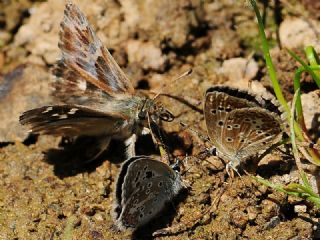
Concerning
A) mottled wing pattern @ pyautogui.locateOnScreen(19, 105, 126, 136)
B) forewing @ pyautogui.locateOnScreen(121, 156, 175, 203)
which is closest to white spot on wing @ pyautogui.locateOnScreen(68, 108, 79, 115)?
mottled wing pattern @ pyautogui.locateOnScreen(19, 105, 126, 136)

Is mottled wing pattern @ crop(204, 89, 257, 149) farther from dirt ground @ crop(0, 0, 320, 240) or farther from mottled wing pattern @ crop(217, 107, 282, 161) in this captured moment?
dirt ground @ crop(0, 0, 320, 240)

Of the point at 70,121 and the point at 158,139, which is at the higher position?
the point at 70,121

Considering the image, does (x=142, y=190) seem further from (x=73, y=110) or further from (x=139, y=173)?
(x=73, y=110)

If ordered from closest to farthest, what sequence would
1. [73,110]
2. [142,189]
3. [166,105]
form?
[142,189]
[73,110]
[166,105]

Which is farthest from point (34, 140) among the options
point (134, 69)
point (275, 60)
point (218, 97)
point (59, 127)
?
point (275, 60)

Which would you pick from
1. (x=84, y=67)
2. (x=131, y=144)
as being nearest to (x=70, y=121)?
(x=131, y=144)

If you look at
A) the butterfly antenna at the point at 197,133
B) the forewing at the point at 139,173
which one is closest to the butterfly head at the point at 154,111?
the butterfly antenna at the point at 197,133

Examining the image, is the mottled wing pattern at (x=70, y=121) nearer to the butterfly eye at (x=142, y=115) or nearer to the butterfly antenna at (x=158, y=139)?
the butterfly eye at (x=142, y=115)

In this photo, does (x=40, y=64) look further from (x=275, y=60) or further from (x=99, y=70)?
(x=275, y=60)
